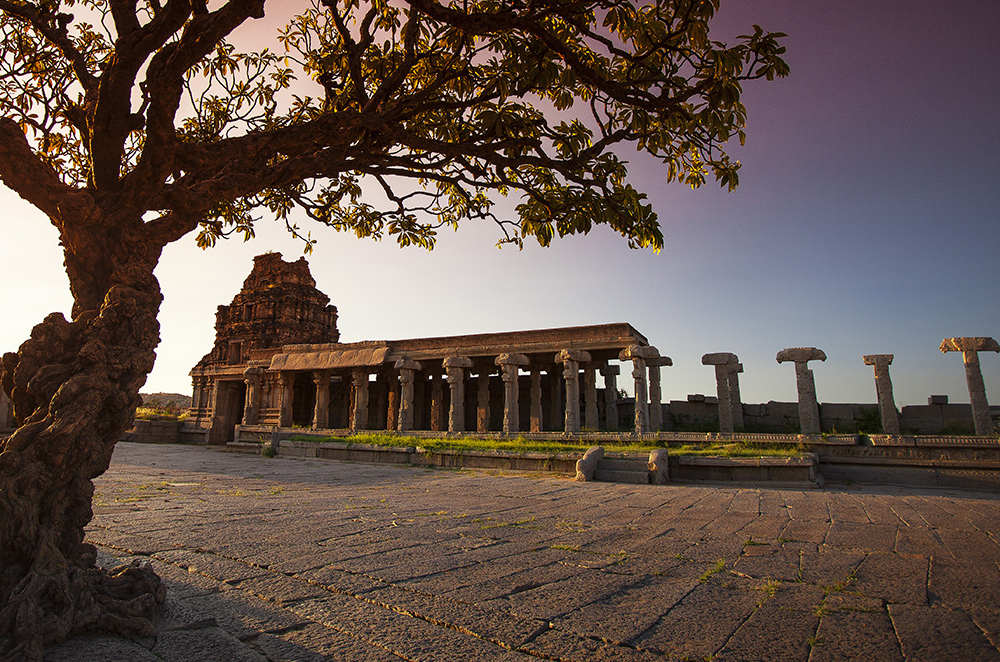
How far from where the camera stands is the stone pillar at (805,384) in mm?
16875

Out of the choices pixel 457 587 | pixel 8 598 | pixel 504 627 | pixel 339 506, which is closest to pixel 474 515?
pixel 339 506

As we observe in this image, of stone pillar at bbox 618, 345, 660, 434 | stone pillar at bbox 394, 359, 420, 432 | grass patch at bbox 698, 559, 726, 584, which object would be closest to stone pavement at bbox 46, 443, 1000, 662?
grass patch at bbox 698, 559, 726, 584

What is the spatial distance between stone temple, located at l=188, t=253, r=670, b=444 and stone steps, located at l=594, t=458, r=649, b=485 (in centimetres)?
674

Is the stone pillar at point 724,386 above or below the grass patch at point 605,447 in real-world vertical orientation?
above

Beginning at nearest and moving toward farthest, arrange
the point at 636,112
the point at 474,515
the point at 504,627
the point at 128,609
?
the point at 128,609 < the point at 504,627 < the point at 636,112 < the point at 474,515

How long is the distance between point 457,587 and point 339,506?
3662mm

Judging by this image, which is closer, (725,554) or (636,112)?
(636,112)

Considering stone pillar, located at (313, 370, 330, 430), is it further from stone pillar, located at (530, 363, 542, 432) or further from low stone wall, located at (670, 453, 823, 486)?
low stone wall, located at (670, 453, 823, 486)

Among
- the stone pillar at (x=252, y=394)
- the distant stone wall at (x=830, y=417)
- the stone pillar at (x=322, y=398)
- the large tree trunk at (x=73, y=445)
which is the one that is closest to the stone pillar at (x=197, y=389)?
the stone pillar at (x=252, y=394)

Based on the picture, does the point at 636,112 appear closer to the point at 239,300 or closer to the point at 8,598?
the point at 8,598

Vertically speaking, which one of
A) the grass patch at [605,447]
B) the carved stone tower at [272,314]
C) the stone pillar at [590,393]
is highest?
the carved stone tower at [272,314]

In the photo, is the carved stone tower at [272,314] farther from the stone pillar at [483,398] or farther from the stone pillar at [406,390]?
the stone pillar at [483,398]

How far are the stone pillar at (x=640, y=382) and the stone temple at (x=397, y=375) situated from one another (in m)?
0.04

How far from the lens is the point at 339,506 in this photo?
657cm
